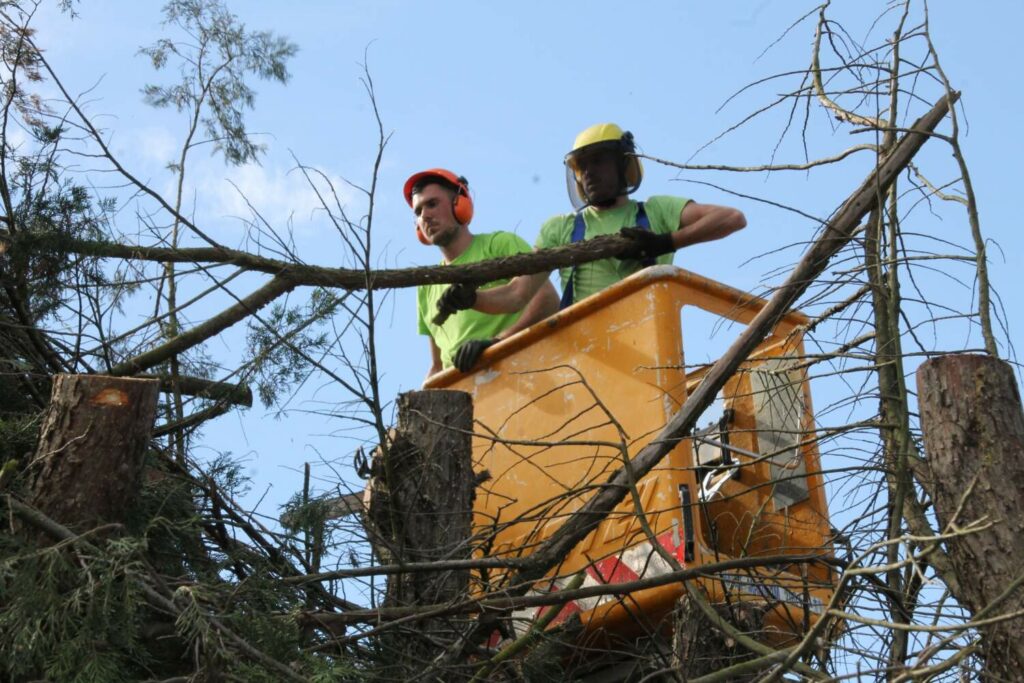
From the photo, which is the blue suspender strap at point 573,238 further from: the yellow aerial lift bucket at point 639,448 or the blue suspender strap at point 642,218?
the yellow aerial lift bucket at point 639,448

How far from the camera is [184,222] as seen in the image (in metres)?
5.93

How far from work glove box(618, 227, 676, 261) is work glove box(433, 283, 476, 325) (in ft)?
2.26

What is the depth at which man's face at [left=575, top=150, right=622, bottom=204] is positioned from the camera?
7496mm

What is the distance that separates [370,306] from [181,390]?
2447mm

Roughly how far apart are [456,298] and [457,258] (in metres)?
0.77

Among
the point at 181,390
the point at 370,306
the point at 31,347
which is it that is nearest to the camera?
the point at 370,306

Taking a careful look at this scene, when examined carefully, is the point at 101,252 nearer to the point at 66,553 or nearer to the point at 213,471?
the point at 213,471

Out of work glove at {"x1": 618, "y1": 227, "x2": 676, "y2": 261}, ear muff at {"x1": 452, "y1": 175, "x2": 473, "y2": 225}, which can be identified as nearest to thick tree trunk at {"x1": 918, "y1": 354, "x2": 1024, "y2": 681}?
work glove at {"x1": 618, "y1": 227, "x2": 676, "y2": 261}

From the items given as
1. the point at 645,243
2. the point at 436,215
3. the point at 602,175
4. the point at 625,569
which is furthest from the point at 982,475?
the point at 436,215

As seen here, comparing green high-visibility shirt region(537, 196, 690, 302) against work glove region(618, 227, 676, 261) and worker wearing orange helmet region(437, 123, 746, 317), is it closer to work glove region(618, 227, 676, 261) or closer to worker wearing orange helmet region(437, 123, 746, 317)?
worker wearing orange helmet region(437, 123, 746, 317)

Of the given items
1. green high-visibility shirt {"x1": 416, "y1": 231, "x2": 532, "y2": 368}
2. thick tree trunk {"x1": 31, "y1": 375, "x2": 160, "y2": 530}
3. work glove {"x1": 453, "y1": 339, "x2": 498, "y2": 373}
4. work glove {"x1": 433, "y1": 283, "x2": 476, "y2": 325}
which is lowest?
thick tree trunk {"x1": 31, "y1": 375, "x2": 160, "y2": 530}

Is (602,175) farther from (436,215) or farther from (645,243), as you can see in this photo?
(436,215)

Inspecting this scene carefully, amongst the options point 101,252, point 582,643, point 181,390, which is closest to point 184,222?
point 101,252

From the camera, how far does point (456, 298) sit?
700 cm
